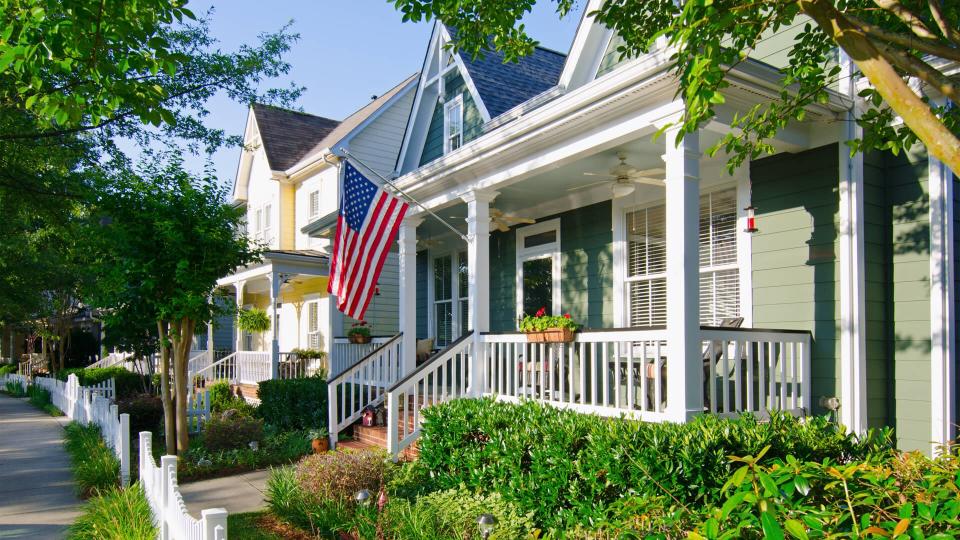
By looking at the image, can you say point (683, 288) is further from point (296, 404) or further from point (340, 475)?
point (296, 404)

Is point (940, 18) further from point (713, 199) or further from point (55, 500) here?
point (55, 500)

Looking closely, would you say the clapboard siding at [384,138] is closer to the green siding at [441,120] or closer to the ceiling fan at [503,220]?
the green siding at [441,120]

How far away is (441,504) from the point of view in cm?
586

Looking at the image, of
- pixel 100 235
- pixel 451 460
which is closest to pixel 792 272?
pixel 451 460

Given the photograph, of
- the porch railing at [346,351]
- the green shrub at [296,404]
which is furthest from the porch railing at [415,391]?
the porch railing at [346,351]

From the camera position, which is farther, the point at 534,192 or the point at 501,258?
the point at 501,258

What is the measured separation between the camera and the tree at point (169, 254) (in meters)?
8.76

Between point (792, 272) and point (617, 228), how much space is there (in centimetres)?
269

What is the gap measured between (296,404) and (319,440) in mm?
2005

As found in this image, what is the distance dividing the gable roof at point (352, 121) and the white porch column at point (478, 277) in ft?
36.8

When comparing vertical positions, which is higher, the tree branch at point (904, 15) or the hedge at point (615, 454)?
the tree branch at point (904, 15)

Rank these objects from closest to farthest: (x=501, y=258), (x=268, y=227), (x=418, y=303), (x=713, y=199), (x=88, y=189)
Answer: (x=713, y=199) < (x=88, y=189) < (x=501, y=258) < (x=418, y=303) < (x=268, y=227)

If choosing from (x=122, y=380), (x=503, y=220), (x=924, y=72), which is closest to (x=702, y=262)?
(x=503, y=220)

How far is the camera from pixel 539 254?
11117mm
